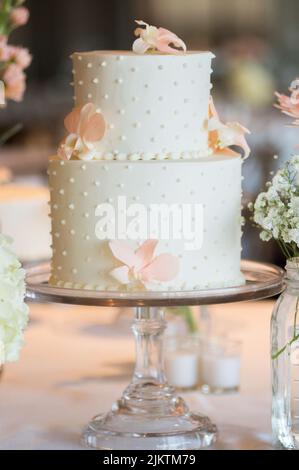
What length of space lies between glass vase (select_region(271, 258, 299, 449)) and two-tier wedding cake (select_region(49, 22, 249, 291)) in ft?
0.54

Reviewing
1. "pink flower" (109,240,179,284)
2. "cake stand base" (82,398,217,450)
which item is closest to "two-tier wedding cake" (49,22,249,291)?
"pink flower" (109,240,179,284)

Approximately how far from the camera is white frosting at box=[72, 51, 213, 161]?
2066 millimetres

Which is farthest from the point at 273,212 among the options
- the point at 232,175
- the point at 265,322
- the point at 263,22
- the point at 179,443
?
the point at 263,22

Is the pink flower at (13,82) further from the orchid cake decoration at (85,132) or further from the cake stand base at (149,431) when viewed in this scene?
the cake stand base at (149,431)

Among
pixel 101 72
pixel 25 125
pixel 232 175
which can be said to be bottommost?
pixel 25 125

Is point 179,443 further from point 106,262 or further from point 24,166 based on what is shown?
point 24,166

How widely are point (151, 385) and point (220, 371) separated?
0.36 metres

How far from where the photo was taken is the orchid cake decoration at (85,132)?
81.5 inches

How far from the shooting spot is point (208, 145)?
2201 mm

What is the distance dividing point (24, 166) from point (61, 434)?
4677mm

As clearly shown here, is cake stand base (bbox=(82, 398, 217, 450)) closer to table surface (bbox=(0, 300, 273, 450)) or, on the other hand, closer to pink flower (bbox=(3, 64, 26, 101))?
table surface (bbox=(0, 300, 273, 450))

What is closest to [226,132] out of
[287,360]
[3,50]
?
[287,360]

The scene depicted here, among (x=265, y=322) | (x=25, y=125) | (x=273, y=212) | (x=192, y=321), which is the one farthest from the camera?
(x=25, y=125)

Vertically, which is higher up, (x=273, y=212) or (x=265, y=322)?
(x=273, y=212)
